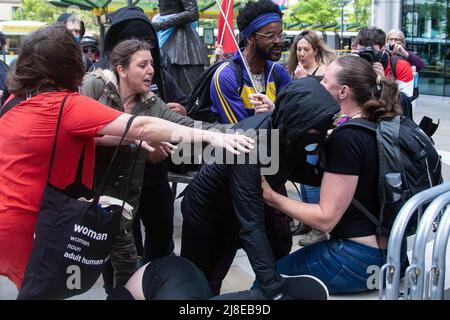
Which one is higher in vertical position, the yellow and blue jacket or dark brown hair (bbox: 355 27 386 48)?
dark brown hair (bbox: 355 27 386 48)

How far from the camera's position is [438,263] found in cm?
218

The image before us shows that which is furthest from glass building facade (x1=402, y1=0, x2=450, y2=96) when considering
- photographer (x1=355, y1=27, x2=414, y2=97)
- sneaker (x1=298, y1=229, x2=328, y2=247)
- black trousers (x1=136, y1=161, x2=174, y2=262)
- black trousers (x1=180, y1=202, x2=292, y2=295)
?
black trousers (x1=180, y1=202, x2=292, y2=295)

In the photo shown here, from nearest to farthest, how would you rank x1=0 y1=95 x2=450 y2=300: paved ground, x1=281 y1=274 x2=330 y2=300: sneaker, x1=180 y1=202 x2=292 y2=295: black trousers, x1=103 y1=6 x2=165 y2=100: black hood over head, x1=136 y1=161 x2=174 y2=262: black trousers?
x1=281 y1=274 x2=330 y2=300: sneaker → x1=180 y1=202 x2=292 y2=295: black trousers → x1=0 y1=95 x2=450 y2=300: paved ground → x1=136 y1=161 x2=174 y2=262: black trousers → x1=103 y1=6 x2=165 y2=100: black hood over head

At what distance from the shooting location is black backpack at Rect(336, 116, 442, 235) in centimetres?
253

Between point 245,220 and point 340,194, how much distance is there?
0.50m

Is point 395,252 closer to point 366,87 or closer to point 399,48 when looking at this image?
point 366,87

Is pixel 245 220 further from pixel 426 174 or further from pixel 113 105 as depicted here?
pixel 113 105

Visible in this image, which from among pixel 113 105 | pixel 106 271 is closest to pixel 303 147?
pixel 113 105

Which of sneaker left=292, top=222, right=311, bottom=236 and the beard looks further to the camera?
sneaker left=292, top=222, right=311, bottom=236

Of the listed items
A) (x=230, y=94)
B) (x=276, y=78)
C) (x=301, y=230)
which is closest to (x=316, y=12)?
(x=301, y=230)

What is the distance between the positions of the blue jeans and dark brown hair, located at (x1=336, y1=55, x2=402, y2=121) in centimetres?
65

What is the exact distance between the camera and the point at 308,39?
559 centimetres

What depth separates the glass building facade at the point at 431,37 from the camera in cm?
1641

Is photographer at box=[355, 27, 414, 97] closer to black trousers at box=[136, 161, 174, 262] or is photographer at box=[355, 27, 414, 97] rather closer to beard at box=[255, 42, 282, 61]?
beard at box=[255, 42, 282, 61]
